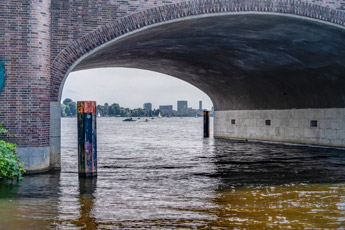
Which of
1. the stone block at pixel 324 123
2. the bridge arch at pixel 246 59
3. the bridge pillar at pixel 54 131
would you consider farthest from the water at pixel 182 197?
the stone block at pixel 324 123

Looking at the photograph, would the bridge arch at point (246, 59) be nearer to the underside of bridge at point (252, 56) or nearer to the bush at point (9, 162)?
the underside of bridge at point (252, 56)

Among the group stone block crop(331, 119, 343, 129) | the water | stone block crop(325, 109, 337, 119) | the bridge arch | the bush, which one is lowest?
the water

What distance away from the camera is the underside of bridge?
15.7 meters

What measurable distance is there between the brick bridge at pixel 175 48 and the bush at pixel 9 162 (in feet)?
2.44

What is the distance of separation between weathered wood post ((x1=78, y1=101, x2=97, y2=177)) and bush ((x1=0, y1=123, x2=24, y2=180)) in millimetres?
1607

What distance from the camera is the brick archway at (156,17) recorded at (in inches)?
534

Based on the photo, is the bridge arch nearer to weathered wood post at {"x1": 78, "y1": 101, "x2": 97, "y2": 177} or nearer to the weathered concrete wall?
the weathered concrete wall

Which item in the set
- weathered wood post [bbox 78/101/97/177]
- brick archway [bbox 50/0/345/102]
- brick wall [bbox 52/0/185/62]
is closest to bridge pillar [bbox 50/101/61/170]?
brick archway [bbox 50/0/345/102]

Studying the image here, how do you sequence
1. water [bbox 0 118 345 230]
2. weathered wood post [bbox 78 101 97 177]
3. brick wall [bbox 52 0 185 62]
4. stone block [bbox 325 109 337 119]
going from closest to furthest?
water [bbox 0 118 345 230], weathered wood post [bbox 78 101 97 177], brick wall [bbox 52 0 185 62], stone block [bbox 325 109 337 119]

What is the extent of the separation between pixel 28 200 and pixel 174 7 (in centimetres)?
730

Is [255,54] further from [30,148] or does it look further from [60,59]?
[30,148]

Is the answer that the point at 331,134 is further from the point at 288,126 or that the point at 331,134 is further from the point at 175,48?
the point at 175,48

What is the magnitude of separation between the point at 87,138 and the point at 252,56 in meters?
10.6

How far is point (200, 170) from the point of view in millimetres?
14297
